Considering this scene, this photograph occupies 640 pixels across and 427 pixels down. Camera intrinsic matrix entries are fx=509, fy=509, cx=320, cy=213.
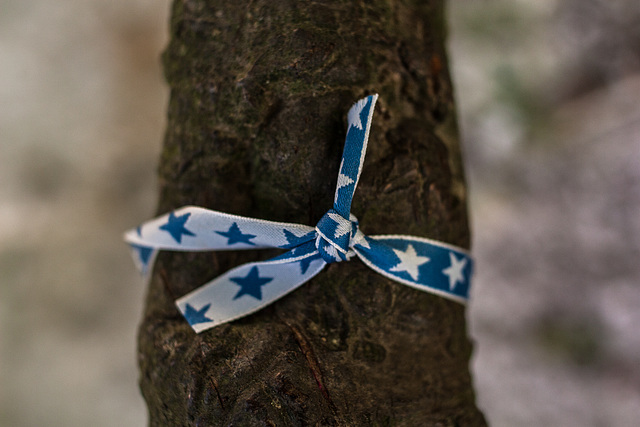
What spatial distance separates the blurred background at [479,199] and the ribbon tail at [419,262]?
1.87 ft

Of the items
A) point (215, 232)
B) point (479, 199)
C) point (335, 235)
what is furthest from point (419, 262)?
point (479, 199)

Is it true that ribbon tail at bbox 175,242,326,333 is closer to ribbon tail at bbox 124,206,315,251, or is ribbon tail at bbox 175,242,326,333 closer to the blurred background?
ribbon tail at bbox 124,206,315,251

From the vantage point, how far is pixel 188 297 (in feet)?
2.02

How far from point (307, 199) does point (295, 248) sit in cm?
6

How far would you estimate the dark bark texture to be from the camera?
570mm

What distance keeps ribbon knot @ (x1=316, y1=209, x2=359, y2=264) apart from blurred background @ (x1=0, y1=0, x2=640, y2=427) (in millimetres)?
731

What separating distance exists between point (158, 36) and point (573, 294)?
1102mm

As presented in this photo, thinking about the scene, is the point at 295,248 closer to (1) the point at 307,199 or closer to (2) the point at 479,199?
(1) the point at 307,199

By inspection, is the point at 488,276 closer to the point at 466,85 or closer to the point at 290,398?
the point at 466,85

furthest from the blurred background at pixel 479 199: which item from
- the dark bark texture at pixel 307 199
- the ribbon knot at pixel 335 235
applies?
the ribbon knot at pixel 335 235

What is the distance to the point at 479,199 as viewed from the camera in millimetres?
1207

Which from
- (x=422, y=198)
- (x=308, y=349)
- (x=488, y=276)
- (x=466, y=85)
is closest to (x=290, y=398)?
(x=308, y=349)

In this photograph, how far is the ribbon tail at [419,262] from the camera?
0.58 meters

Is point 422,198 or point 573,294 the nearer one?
point 422,198
